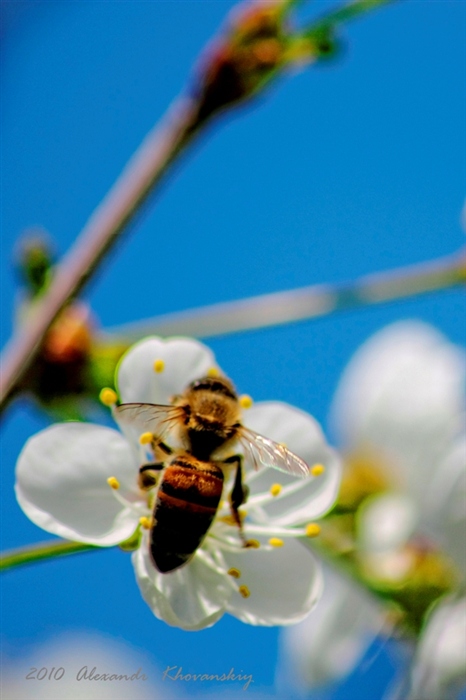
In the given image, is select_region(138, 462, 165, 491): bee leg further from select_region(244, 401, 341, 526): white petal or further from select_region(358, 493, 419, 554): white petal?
select_region(358, 493, 419, 554): white petal

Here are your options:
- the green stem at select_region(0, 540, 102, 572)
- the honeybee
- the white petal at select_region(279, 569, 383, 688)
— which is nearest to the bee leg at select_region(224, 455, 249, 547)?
the honeybee

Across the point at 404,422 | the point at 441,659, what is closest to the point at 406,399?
the point at 404,422

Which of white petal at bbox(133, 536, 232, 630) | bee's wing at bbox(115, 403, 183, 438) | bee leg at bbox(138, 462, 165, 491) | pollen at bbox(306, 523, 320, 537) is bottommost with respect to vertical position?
pollen at bbox(306, 523, 320, 537)

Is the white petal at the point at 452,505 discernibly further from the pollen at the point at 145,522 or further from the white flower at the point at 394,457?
the pollen at the point at 145,522

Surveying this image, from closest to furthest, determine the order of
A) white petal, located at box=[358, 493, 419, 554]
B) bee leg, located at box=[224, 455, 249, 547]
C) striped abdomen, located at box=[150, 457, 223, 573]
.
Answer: striped abdomen, located at box=[150, 457, 223, 573] < bee leg, located at box=[224, 455, 249, 547] < white petal, located at box=[358, 493, 419, 554]

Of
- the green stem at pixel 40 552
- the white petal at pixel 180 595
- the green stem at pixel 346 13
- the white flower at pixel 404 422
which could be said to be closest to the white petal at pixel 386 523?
the white flower at pixel 404 422

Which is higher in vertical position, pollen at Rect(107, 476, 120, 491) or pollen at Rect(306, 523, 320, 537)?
pollen at Rect(107, 476, 120, 491)

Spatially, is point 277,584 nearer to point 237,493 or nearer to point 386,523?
point 237,493

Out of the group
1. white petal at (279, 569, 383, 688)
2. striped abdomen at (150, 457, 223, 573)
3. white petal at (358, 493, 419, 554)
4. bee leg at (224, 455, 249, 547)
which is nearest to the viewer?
striped abdomen at (150, 457, 223, 573)
